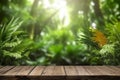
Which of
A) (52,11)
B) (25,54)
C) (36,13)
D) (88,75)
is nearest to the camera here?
(88,75)

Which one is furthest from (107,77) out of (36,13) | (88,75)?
(36,13)

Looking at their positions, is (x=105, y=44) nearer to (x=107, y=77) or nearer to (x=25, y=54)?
(x=25, y=54)

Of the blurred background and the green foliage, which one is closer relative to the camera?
the green foliage

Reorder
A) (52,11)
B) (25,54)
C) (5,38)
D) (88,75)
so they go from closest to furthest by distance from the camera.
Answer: (88,75)
(5,38)
(25,54)
(52,11)

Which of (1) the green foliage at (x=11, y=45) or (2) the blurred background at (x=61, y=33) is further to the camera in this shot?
(2) the blurred background at (x=61, y=33)

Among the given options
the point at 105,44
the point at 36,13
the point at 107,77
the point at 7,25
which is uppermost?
the point at 36,13

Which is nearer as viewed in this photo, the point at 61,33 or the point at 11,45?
the point at 11,45

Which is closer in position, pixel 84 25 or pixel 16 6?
pixel 84 25

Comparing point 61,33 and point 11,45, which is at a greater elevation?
point 61,33
